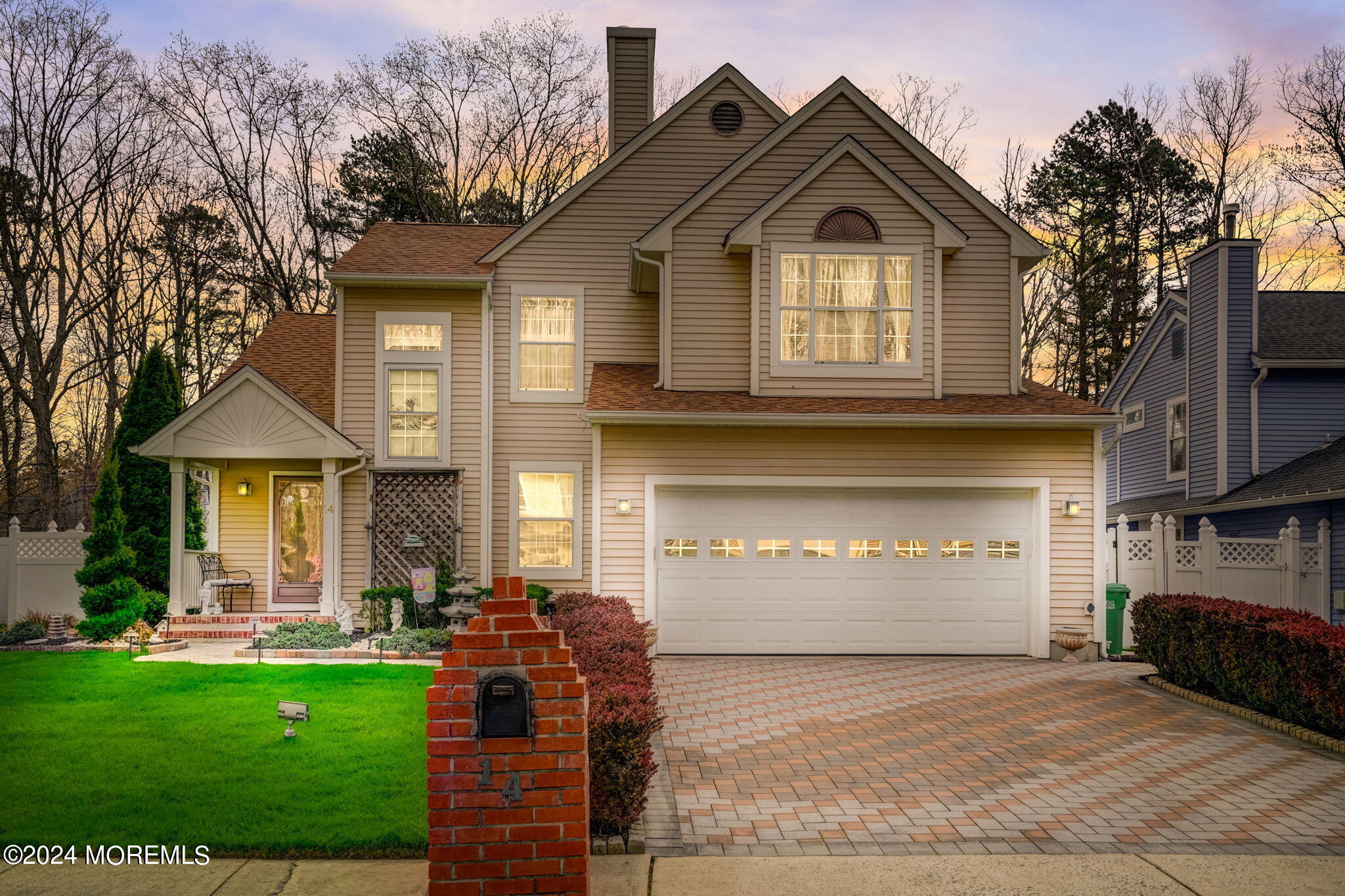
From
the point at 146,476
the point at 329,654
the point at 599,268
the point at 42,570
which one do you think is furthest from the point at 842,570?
the point at 42,570

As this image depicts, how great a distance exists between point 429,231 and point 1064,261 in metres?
20.5

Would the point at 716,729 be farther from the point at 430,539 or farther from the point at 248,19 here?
the point at 248,19

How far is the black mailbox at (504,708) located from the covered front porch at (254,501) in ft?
32.6

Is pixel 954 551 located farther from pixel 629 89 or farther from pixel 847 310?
pixel 629 89

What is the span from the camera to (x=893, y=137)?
13953mm

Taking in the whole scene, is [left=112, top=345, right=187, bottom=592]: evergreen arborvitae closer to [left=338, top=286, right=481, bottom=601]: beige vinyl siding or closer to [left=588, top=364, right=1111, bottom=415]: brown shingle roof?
[left=338, top=286, right=481, bottom=601]: beige vinyl siding

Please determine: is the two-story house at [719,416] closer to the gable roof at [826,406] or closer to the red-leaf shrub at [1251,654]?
the gable roof at [826,406]

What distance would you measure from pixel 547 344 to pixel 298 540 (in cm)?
590

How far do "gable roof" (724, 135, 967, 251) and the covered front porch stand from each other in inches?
273

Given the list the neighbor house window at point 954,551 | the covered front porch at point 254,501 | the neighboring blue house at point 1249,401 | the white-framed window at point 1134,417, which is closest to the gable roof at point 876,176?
the neighbor house window at point 954,551

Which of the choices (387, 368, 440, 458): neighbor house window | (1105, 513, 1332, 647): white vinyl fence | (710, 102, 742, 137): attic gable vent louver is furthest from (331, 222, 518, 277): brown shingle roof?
(1105, 513, 1332, 647): white vinyl fence

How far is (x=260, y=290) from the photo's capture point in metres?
26.8

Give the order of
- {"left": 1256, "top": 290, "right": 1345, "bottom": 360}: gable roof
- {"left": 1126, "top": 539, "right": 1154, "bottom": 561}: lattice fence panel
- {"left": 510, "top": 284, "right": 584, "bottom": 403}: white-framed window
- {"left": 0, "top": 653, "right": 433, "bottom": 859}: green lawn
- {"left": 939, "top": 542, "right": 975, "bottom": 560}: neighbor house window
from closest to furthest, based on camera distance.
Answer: {"left": 0, "top": 653, "right": 433, "bottom": 859}: green lawn, {"left": 939, "top": 542, "right": 975, "bottom": 560}: neighbor house window, {"left": 1126, "top": 539, "right": 1154, "bottom": 561}: lattice fence panel, {"left": 510, "top": 284, "right": 584, "bottom": 403}: white-framed window, {"left": 1256, "top": 290, "right": 1345, "bottom": 360}: gable roof

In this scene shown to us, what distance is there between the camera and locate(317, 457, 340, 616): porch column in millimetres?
14242
